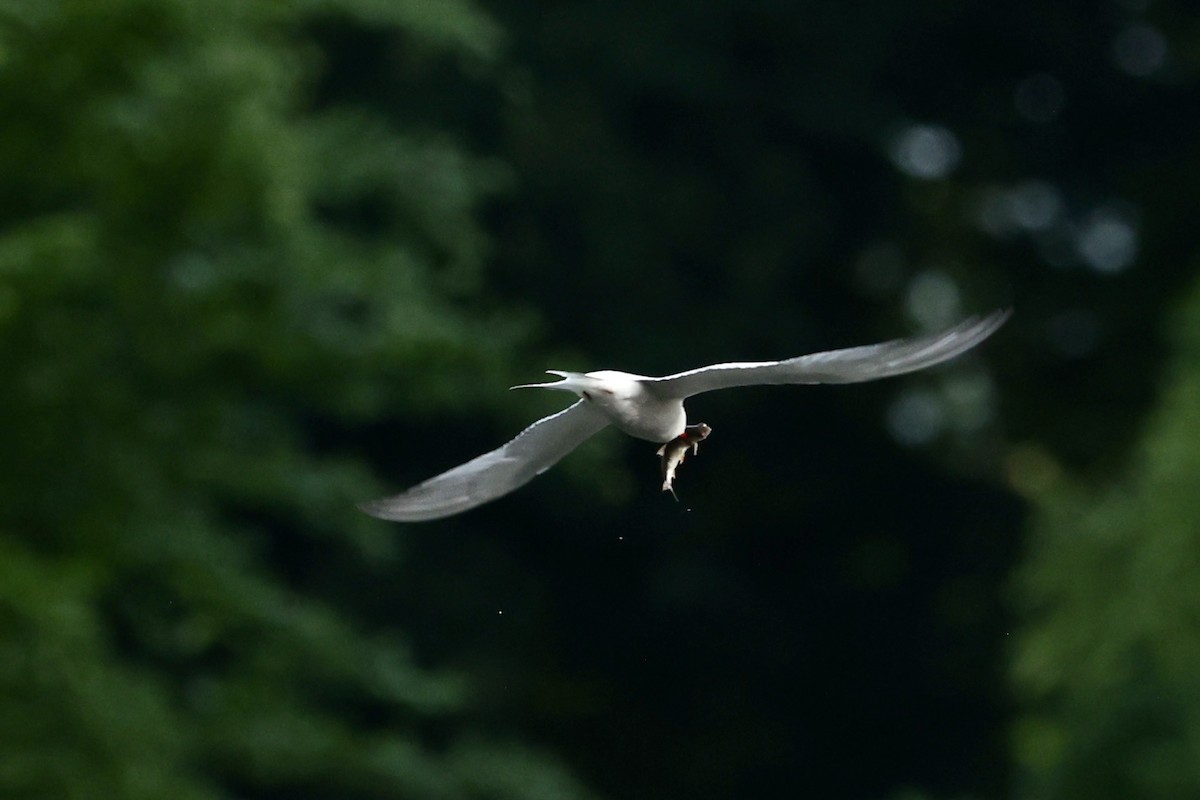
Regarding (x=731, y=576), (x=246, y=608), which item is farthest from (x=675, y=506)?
(x=246, y=608)

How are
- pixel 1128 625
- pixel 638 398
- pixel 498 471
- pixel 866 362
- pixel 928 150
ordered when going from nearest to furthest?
pixel 866 362, pixel 638 398, pixel 498 471, pixel 1128 625, pixel 928 150

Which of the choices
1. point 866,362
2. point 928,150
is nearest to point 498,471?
point 866,362

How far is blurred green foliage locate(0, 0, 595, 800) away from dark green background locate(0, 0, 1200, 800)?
3 centimetres

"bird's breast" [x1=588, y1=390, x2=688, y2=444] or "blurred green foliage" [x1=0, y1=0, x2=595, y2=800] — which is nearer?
"bird's breast" [x1=588, y1=390, x2=688, y2=444]

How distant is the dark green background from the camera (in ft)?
34.9

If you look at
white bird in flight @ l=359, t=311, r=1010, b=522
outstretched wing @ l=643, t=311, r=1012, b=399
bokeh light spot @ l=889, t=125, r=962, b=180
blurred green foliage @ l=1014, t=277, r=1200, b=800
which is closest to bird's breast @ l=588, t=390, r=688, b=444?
white bird in flight @ l=359, t=311, r=1010, b=522

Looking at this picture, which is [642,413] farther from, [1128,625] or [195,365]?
[1128,625]

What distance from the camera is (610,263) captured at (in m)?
18.1

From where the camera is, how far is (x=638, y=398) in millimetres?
5344

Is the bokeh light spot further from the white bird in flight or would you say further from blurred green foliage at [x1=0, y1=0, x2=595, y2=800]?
the white bird in flight

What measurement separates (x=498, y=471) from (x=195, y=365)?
18.3 ft

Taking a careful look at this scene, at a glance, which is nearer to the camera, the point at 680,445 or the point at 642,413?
the point at 642,413

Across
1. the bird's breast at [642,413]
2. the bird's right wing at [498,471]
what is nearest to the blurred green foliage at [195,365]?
the bird's right wing at [498,471]

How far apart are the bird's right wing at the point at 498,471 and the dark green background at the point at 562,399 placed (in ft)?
12.8
